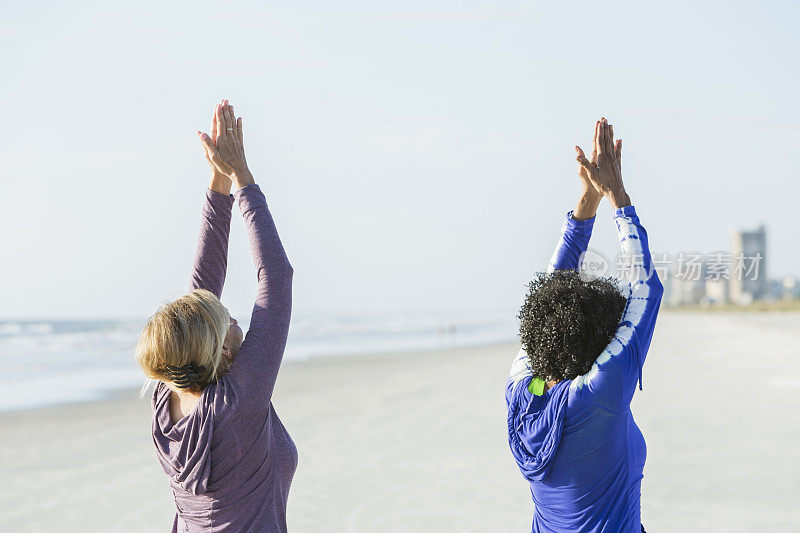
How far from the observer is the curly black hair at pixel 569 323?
193cm

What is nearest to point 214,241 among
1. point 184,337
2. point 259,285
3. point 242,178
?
point 242,178

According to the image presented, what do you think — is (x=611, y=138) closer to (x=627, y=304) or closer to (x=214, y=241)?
(x=627, y=304)

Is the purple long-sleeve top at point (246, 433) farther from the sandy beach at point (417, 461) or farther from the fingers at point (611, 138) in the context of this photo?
the sandy beach at point (417, 461)

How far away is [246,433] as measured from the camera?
6.05 ft

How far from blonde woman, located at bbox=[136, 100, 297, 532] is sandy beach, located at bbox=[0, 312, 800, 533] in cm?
327

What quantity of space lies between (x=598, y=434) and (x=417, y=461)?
5.16 metres

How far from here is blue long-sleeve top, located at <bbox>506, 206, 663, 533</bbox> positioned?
6.20 ft

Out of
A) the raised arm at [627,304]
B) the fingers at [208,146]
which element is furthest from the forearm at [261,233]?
the raised arm at [627,304]

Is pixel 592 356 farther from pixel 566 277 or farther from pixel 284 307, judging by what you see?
pixel 284 307

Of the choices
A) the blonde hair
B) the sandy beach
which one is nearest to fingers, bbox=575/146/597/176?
the blonde hair

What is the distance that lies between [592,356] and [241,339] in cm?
96

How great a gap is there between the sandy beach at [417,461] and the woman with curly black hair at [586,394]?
10.3 feet

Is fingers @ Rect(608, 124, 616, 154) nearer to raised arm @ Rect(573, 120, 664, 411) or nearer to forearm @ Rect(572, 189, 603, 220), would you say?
raised arm @ Rect(573, 120, 664, 411)

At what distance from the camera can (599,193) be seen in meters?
2.39
